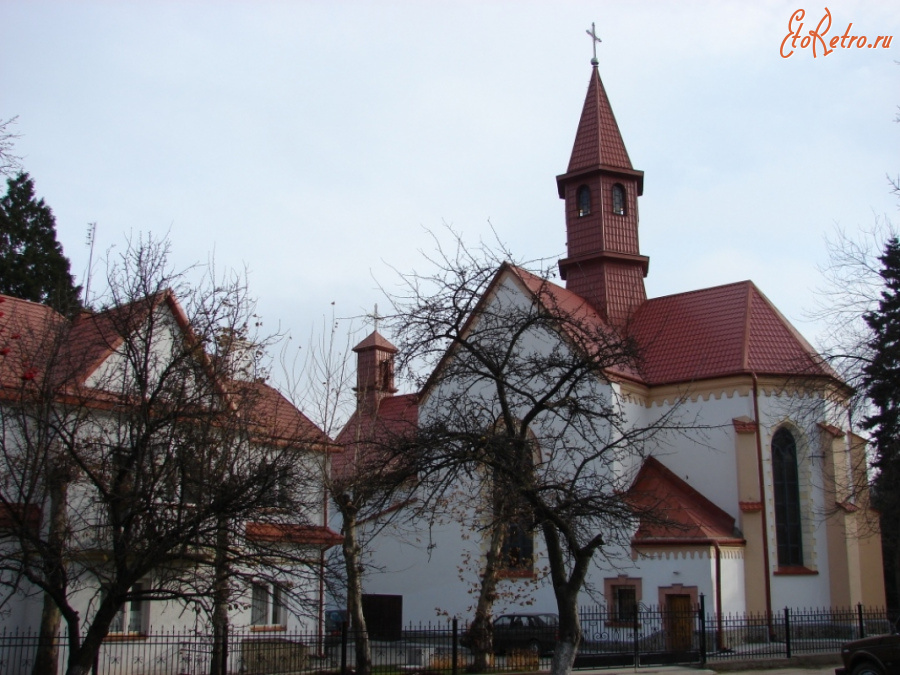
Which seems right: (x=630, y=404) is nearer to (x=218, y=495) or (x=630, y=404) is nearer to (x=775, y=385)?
(x=775, y=385)

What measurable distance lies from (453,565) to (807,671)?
12.7 m

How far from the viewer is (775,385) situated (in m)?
28.2

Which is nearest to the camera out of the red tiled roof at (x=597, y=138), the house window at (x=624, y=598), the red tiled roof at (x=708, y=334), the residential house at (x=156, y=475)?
the residential house at (x=156, y=475)

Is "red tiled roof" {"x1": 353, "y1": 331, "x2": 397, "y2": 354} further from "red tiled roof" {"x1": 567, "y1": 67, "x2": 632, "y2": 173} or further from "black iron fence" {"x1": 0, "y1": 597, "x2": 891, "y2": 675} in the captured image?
"black iron fence" {"x1": 0, "y1": 597, "x2": 891, "y2": 675}

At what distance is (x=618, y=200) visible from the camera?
34.7 m

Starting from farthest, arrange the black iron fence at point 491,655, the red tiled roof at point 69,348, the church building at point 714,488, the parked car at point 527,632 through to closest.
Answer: the church building at point 714,488, the parked car at point 527,632, the black iron fence at point 491,655, the red tiled roof at point 69,348

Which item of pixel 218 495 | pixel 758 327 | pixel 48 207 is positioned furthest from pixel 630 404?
pixel 48 207

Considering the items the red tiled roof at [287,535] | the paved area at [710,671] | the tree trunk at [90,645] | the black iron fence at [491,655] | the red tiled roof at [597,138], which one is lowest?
the paved area at [710,671]

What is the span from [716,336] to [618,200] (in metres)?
7.27

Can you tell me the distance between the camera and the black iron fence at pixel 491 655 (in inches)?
719

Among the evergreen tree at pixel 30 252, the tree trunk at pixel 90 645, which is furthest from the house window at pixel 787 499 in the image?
the evergreen tree at pixel 30 252

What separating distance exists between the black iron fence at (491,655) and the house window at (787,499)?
1.85 meters

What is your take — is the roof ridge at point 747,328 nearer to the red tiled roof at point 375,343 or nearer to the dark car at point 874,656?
the dark car at point 874,656

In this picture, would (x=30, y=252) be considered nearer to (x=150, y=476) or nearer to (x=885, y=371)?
(x=150, y=476)
